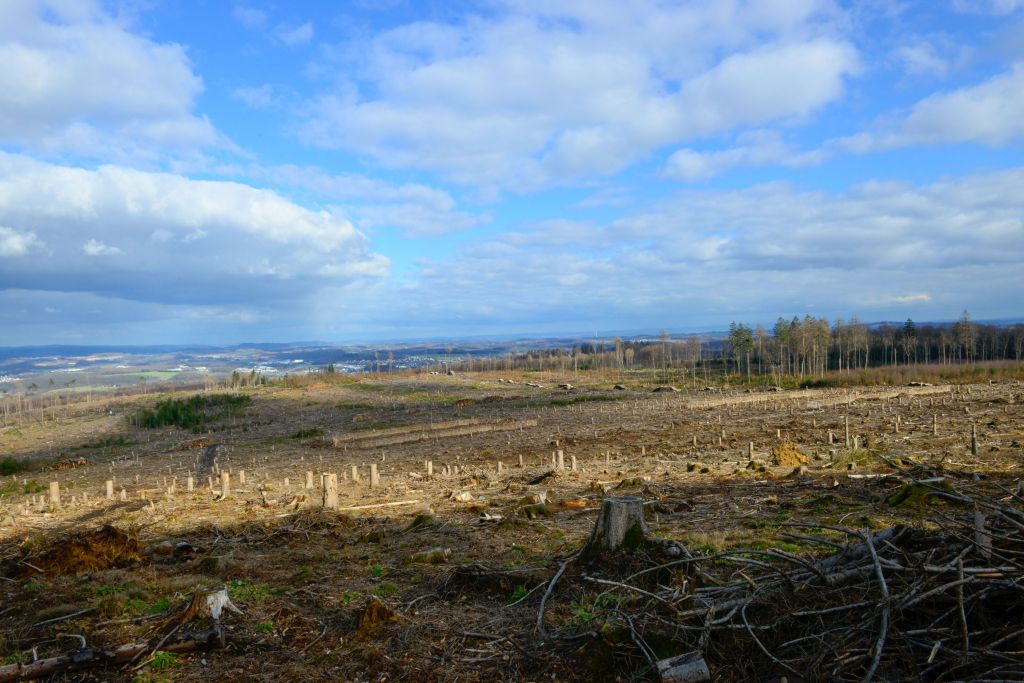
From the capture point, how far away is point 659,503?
38.5ft

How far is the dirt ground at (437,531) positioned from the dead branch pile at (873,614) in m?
0.22

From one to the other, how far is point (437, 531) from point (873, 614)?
25.9 ft

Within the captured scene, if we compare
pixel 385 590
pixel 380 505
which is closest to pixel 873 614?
pixel 385 590

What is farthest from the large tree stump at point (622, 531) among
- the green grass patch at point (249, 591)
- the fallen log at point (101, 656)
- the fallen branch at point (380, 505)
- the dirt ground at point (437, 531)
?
the fallen branch at point (380, 505)

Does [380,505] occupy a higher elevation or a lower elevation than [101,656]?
lower

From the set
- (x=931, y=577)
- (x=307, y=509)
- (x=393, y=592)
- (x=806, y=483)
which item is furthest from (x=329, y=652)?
(x=806, y=483)

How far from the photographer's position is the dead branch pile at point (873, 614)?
175 inches

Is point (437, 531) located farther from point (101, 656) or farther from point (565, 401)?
point (565, 401)

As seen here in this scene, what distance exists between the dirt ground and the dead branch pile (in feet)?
0.73

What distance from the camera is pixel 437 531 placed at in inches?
446

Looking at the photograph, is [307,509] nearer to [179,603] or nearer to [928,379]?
[179,603]

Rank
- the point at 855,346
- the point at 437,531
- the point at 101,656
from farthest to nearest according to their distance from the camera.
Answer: the point at 855,346 < the point at 437,531 < the point at 101,656

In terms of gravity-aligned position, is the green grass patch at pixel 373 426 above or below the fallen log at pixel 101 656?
below

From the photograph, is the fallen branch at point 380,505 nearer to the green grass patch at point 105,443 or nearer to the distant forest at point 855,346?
the green grass patch at point 105,443
